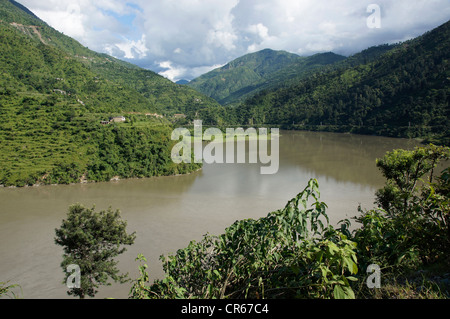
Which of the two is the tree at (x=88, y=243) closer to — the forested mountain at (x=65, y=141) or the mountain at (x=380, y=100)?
the forested mountain at (x=65, y=141)

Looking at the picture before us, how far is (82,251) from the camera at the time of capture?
7.00 metres

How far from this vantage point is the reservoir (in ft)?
Result: 28.2

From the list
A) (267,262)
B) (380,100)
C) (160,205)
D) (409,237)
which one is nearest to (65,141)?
(160,205)

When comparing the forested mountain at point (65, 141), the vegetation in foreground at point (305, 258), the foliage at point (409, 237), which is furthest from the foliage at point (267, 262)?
the forested mountain at point (65, 141)

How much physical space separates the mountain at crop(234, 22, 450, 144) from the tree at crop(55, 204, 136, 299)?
33471 millimetres

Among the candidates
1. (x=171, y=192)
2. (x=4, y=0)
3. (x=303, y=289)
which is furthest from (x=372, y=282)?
(x=4, y=0)

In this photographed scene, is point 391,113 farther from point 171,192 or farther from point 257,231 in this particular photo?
point 257,231

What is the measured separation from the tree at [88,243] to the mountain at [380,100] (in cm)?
3347

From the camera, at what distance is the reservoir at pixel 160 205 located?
8.60m

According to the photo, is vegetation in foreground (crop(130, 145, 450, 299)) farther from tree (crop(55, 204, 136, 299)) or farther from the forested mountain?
the forested mountain

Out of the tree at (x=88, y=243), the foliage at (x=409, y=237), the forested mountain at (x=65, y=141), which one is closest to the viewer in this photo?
the foliage at (x=409, y=237)

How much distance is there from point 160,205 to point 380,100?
1915 inches

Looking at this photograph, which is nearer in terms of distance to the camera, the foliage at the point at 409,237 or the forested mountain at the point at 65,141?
the foliage at the point at 409,237

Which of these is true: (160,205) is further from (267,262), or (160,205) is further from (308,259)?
(308,259)
